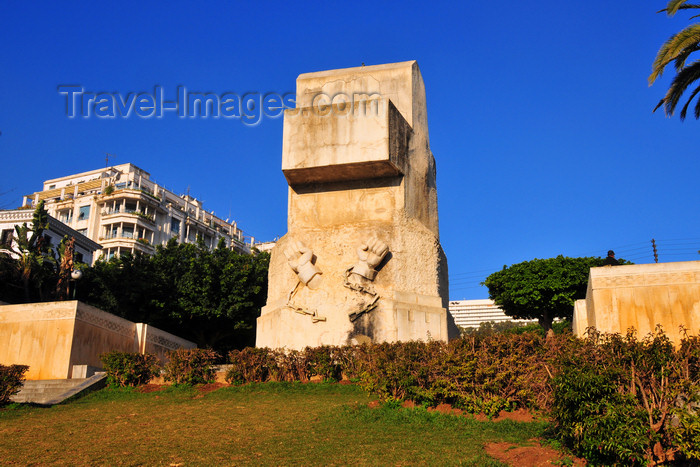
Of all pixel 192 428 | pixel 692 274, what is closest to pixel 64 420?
pixel 192 428

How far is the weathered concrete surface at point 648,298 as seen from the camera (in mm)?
A: 10602

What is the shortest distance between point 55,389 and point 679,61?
1526 cm

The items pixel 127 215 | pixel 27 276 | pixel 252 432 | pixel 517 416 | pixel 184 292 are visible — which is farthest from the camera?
pixel 127 215

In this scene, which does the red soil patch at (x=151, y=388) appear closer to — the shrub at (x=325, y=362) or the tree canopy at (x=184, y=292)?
the shrub at (x=325, y=362)

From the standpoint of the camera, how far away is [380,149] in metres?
14.0

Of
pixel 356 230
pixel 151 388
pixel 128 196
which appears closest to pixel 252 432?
pixel 151 388

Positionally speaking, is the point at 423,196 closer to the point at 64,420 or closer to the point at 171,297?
the point at 64,420

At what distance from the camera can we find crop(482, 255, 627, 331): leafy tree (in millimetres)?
35688

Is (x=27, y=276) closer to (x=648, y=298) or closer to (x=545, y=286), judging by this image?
(x=648, y=298)

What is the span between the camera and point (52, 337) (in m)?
15.3

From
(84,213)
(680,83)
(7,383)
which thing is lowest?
(7,383)

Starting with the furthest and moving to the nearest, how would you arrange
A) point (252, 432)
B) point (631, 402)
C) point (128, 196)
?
point (128, 196), point (252, 432), point (631, 402)

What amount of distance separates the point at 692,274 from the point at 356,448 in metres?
6.45

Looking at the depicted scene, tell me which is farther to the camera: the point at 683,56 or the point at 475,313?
the point at 475,313
